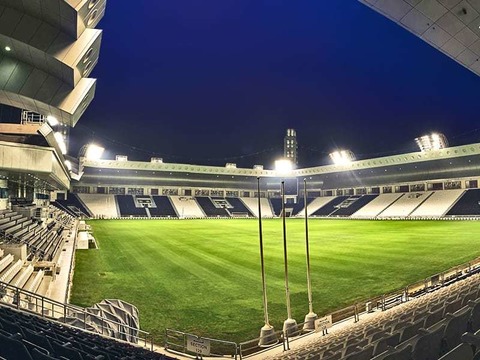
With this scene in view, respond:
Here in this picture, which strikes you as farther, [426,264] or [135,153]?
[135,153]

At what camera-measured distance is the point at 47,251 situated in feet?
66.8

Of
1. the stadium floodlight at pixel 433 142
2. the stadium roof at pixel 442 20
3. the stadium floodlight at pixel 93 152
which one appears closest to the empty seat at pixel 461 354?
the stadium roof at pixel 442 20

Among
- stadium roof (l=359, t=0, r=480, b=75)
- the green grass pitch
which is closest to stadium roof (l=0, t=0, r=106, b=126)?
the green grass pitch

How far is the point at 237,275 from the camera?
65.9 feet

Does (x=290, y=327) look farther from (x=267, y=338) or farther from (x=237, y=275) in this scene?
(x=237, y=275)

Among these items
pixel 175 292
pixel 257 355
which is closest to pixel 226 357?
pixel 257 355

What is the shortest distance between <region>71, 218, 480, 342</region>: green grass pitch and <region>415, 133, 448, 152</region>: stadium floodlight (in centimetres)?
3481

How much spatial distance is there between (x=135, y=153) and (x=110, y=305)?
338 ft

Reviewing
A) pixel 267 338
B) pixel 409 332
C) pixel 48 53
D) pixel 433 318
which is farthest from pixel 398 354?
pixel 48 53

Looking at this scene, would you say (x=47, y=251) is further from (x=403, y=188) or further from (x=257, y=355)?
(x=403, y=188)

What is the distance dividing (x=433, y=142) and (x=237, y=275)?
5830 cm

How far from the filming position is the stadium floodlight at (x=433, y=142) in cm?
6331

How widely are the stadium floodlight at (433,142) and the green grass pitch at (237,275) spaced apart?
34.8 metres

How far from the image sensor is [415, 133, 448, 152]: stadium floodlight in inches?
2492
